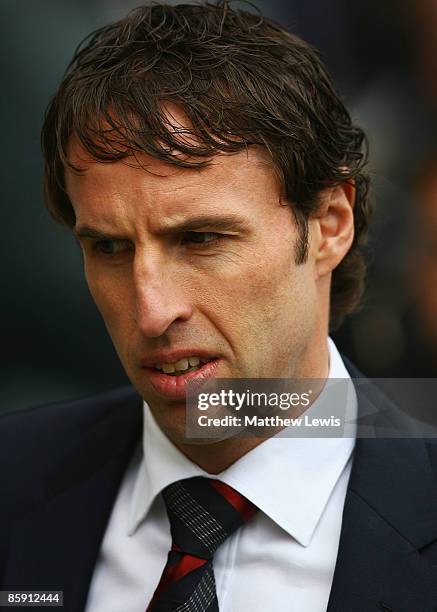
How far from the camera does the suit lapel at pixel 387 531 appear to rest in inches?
78.6

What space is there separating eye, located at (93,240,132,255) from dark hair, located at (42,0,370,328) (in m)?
0.21

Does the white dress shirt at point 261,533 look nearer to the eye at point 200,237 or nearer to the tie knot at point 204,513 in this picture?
the tie knot at point 204,513

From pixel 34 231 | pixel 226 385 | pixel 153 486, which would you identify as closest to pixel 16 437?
pixel 153 486

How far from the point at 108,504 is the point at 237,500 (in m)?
0.39

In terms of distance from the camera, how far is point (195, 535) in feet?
7.13

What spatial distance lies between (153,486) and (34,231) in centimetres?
183

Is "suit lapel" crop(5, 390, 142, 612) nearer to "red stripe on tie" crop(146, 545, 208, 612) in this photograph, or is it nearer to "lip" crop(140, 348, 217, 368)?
"red stripe on tie" crop(146, 545, 208, 612)

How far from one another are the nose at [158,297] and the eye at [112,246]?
0.12m

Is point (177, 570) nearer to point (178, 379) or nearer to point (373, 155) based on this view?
point (178, 379)

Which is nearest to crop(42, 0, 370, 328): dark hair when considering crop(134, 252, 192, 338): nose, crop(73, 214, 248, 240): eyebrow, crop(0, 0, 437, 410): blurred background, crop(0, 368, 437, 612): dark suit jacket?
crop(73, 214, 248, 240): eyebrow

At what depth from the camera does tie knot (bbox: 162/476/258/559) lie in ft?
7.11

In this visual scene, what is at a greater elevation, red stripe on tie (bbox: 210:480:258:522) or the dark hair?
the dark hair

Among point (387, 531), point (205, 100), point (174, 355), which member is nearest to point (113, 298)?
point (174, 355)

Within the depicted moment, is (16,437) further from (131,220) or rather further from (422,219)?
(422,219)
